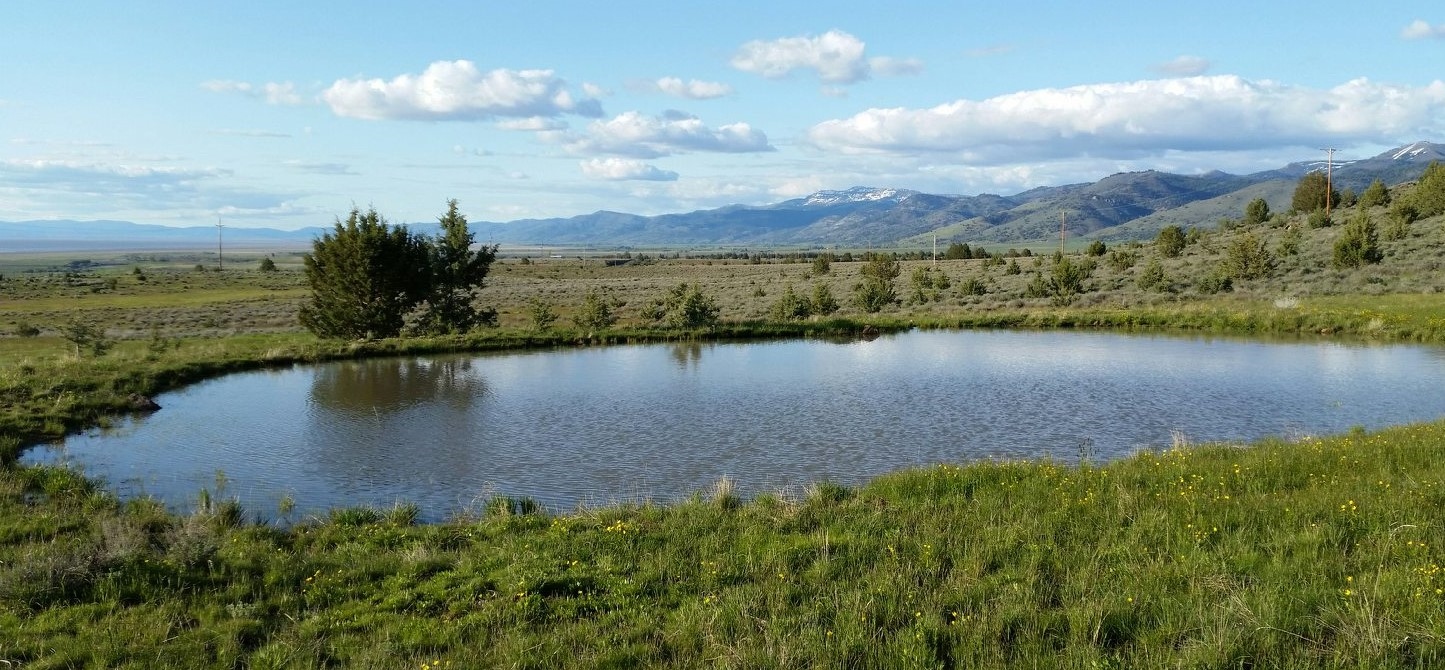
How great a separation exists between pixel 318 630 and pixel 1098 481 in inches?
356

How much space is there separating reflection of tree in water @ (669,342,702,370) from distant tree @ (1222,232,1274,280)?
31.8 meters

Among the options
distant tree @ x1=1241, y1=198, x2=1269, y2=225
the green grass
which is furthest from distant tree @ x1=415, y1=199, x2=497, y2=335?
distant tree @ x1=1241, y1=198, x2=1269, y2=225

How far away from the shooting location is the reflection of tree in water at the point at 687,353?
27.9m

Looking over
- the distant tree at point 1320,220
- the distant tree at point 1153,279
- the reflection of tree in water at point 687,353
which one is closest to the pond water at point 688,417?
the reflection of tree in water at point 687,353

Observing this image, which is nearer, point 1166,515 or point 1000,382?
point 1166,515

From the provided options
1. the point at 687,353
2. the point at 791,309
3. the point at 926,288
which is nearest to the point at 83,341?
the point at 687,353

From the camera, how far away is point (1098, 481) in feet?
35.8

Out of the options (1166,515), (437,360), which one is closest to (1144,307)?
(437,360)

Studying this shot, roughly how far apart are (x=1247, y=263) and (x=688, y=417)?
4135 cm

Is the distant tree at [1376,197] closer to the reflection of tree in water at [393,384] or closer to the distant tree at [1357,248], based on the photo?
the distant tree at [1357,248]

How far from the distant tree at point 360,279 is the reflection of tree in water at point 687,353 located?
11254 millimetres

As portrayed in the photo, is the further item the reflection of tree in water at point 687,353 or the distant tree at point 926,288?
the distant tree at point 926,288

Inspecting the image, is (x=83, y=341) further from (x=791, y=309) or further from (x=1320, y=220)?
(x=1320, y=220)

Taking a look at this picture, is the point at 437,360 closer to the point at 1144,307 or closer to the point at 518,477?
the point at 518,477
